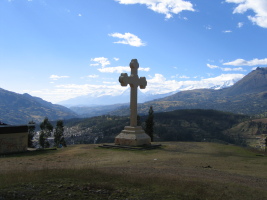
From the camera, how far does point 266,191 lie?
9.91m

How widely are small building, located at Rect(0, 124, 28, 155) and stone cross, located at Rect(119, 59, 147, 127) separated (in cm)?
970

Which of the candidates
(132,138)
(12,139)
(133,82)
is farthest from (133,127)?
(12,139)

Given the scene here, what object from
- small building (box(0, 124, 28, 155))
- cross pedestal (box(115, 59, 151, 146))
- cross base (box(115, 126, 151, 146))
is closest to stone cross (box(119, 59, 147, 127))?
cross pedestal (box(115, 59, 151, 146))

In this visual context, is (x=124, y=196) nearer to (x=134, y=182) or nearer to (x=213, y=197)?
(x=134, y=182)

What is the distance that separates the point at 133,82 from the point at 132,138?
549 cm

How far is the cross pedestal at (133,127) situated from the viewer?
24.3m

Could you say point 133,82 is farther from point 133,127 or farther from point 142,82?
point 133,127

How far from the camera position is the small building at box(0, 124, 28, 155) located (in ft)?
72.6

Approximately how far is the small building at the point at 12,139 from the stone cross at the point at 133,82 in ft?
31.8

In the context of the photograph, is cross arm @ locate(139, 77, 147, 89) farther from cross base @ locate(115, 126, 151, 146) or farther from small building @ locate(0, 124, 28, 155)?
small building @ locate(0, 124, 28, 155)

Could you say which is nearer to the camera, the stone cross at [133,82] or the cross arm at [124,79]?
the cross arm at [124,79]

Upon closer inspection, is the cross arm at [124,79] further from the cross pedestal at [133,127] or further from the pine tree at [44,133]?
the pine tree at [44,133]

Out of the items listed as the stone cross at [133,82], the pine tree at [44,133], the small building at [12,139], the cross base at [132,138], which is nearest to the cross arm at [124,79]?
the stone cross at [133,82]

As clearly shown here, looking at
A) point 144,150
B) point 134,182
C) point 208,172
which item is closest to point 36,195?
point 134,182
